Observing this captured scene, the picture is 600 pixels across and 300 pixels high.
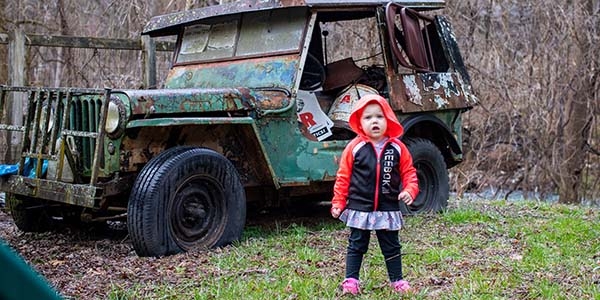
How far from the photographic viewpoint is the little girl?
4082 millimetres

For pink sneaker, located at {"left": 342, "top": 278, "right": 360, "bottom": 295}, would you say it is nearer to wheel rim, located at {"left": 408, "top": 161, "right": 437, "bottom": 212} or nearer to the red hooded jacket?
the red hooded jacket

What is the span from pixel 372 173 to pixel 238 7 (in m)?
2.88

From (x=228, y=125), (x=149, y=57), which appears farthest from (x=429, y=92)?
(x=149, y=57)

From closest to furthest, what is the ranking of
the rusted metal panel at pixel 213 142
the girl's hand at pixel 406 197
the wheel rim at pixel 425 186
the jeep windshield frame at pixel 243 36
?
1. the girl's hand at pixel 406 197
2. the rusted metal panel at pixel 213 142
3. the jeep windshield frame at pixel 243 36
4. the wheel rim at pixel 425 186

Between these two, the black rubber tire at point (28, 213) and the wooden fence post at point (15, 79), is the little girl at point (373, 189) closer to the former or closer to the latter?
the black rubber tire at point (28, 213)

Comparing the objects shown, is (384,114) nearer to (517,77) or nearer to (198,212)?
(198,212)

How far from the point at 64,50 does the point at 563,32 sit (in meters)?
8.35

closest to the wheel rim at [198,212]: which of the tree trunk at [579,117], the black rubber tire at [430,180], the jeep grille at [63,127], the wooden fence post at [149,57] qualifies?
the jeep grille at [63,127]

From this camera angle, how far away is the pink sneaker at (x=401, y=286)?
4.07 meters

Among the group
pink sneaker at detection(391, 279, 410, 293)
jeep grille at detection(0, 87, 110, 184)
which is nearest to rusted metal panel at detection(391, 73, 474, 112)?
jeep grille at detection(0, 87, 110, 184)

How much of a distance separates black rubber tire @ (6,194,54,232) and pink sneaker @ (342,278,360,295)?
121 inches

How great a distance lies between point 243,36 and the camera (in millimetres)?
6754

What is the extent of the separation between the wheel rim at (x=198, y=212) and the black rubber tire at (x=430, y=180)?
7.52 feet

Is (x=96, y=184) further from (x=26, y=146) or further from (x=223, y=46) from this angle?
(x=223, y=46)
